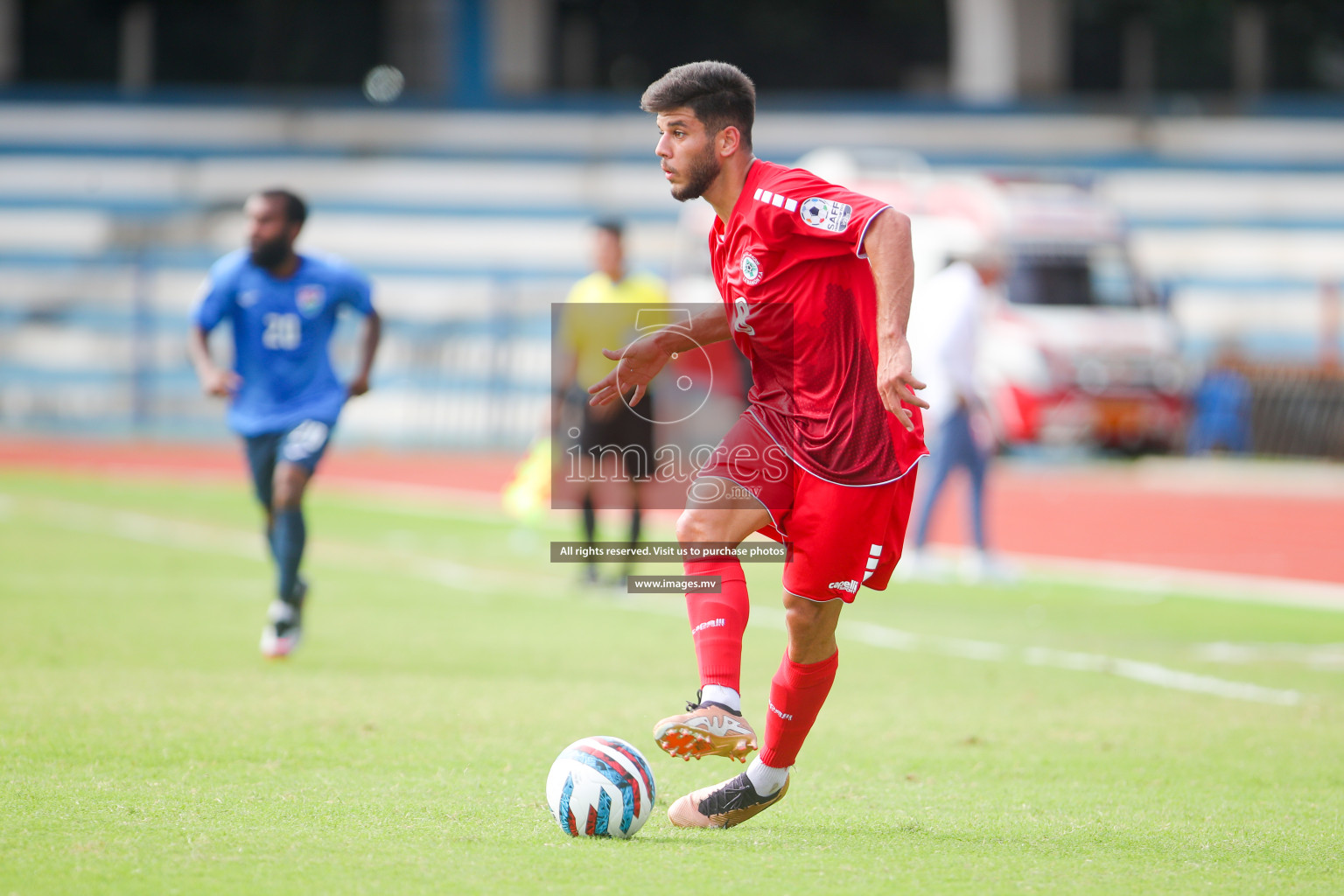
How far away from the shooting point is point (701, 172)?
5.01 m

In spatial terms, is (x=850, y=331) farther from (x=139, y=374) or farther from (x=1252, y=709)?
(x=139, y=374)

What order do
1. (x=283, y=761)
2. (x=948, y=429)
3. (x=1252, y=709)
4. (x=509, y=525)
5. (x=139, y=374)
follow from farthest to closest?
(x=139, y=374), (x=509, y=525), (x=948, y=429), (x=1252, y=709), (x=283, y=761)

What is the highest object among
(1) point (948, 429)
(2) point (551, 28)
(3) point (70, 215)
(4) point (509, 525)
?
(2) point (551, 28)

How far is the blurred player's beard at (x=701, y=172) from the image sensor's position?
5.00m

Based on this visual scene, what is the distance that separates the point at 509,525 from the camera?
1652 cm

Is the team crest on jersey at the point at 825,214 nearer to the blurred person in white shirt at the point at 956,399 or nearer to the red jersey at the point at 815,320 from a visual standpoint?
the red jersey at the point at 815,320

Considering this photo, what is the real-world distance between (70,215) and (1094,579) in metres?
23.3

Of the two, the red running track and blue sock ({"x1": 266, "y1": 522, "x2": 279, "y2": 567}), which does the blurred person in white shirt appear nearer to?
the red running track

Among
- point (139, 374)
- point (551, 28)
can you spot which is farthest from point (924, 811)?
point (551, 28)

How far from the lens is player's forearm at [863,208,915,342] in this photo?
466 centimetres

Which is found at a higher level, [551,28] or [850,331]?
[551,28]

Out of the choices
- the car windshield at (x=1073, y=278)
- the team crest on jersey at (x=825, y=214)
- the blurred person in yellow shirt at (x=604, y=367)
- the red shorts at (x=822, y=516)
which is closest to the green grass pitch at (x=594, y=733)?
the red shorts at (x=822, y=516)

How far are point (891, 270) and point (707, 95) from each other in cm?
78

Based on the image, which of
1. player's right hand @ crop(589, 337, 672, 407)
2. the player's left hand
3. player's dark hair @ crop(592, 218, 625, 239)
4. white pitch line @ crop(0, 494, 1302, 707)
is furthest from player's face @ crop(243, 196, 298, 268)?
the player's left hand
